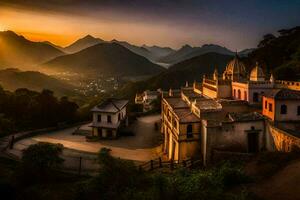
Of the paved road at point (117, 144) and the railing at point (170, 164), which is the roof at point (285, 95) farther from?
the paved road at point (117, 144)

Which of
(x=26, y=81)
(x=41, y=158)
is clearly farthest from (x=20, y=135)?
(x=26, y=81)

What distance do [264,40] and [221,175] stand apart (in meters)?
59.3

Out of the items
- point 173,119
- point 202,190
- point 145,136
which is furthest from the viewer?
point 145,136

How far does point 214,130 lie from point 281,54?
40.8m

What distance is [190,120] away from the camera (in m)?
26.1

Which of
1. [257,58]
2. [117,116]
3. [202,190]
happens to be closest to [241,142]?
[202,190]

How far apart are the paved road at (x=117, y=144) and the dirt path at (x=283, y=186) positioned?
13.9 m

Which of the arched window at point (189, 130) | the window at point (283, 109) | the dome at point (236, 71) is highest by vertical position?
the dome at point (236, 71)

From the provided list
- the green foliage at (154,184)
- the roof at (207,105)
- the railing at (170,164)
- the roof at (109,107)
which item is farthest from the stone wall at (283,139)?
the roof at (109,107)

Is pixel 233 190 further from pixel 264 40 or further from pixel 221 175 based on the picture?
pixel 264 40

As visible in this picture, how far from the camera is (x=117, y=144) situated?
116 feet

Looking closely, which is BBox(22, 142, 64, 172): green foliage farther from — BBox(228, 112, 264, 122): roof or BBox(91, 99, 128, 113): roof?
BBox(91, 99, 128, 113): roof

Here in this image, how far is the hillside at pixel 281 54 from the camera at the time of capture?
45322 millimetres

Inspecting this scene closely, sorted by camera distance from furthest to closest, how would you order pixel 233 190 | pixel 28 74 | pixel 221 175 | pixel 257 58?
pixel 28 74
pixel 257 58
pixel 221 175
pixel 233 190
